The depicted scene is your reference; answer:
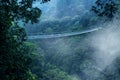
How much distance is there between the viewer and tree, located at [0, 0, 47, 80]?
5816mm

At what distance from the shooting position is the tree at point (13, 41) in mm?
5816

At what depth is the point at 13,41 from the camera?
6.29m

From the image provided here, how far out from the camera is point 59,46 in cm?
3325

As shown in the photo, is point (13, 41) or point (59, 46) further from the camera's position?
point (59, 46)

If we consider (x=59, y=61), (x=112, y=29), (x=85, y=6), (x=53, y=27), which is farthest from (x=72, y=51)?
(x=85, y=6)

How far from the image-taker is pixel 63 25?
4094 centimetres

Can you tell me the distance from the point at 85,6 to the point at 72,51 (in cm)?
2047

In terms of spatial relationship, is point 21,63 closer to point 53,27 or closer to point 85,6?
point 53,27

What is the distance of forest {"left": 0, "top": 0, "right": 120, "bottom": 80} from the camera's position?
6.02m

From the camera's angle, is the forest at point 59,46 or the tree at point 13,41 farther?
the forest at point 59,46

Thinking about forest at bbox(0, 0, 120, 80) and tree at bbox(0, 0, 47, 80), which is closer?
tree at bbox(0, 0, 47, 80)

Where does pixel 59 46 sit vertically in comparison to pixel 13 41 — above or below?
below

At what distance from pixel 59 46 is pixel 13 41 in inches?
1063

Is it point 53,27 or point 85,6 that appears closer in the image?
point 53,27
